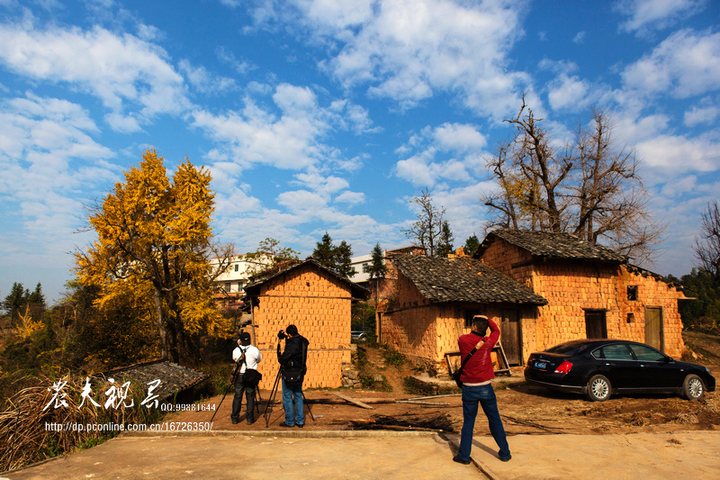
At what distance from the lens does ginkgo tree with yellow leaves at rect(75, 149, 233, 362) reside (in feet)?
56.5

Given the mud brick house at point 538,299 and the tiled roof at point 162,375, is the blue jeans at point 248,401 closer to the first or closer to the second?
the tiled roof at point 162,375

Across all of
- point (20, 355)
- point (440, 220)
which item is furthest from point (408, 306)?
point (20, 355)

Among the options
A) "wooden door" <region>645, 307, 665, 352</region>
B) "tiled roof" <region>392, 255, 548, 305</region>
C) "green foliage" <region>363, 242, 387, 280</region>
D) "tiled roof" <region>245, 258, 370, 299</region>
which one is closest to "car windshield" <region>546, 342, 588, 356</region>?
"tiled roof" <region>392, 255, 548, 305</region>

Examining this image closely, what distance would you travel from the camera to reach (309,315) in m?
14.0

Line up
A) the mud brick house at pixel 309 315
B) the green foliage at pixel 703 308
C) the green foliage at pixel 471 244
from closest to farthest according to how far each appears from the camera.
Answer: the mud brick house at pixel 309 315
the green foliage at pixel 703 308
the green foliage at pixel 471 244

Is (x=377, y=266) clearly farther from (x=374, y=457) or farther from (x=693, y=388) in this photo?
(x=374, y=457)

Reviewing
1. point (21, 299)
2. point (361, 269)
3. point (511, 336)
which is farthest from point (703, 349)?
point (21, 299)

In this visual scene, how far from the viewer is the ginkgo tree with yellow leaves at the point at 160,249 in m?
17.2

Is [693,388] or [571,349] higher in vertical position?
[571,349]

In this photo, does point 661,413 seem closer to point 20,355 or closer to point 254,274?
point 254,274

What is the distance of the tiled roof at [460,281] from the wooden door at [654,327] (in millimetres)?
5574

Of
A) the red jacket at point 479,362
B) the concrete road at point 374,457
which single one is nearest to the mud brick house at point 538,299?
the concrete road at point 374,457

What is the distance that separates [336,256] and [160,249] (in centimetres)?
2326

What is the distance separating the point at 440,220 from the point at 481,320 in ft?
90.0
